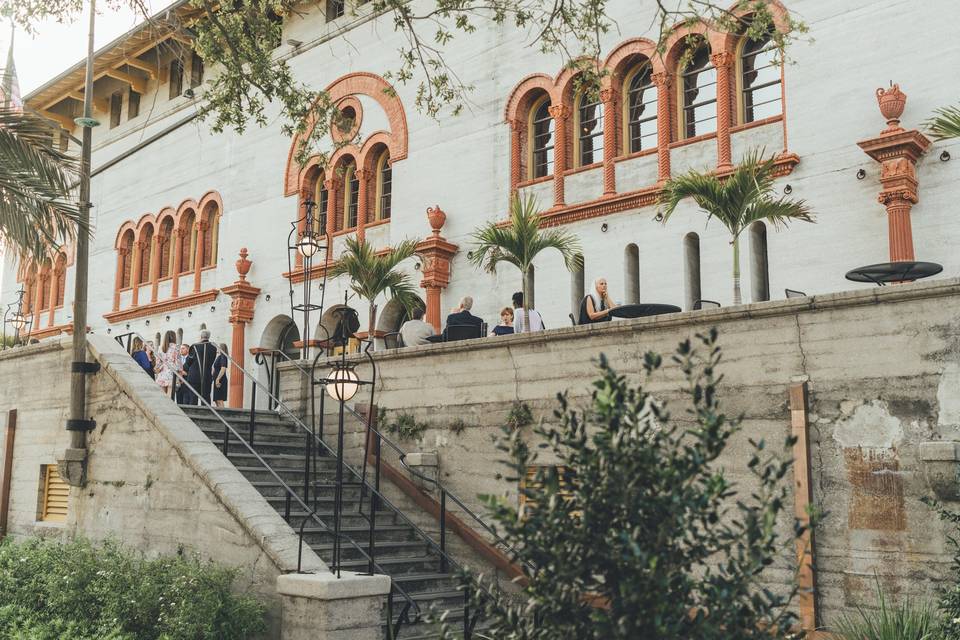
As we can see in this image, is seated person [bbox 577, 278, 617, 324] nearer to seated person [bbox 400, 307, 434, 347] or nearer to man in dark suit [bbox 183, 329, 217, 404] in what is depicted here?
seated person [bbox 400, 307, 434, 347]

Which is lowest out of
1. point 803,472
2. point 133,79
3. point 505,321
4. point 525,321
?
point 803,472

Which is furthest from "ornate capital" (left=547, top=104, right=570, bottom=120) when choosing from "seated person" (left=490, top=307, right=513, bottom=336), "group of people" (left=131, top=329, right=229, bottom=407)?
"group of people" (left=131, top=329, right=229, bottom=407)

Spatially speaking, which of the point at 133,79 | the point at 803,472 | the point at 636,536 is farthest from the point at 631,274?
the point at 133,79

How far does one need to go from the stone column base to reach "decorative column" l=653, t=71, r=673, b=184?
9868 millimetres

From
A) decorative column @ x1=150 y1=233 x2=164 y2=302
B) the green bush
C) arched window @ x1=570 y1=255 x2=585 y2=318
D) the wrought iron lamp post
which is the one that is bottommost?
the green bush

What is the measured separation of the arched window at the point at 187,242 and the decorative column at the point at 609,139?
527 inches

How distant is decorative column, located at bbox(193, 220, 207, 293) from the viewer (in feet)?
82.1

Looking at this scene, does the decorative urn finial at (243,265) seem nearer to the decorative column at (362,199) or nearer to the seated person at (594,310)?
the decorative column at (362,199)

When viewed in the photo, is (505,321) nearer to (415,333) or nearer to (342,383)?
(415,333)

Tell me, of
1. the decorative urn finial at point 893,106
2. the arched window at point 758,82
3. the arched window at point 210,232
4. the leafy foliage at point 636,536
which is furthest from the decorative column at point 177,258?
the leafy foliage at point 636,536

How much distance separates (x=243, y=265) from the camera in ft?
76.1

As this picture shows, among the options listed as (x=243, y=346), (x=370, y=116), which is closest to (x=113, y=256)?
(x=243, y=346)

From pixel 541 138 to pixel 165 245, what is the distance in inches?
535

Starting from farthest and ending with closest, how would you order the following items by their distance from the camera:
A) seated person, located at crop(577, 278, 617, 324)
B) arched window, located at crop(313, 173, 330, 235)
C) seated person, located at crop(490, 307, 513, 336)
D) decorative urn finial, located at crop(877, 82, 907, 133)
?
arched window, located at crop(313, 173, 330, 235) → seated person, located at crop(490, 307, 513, 336) → decorative urn finial, located at crop(877, 82, 907, 133) → seated person, located at crop(577, 278, 617, 324)
